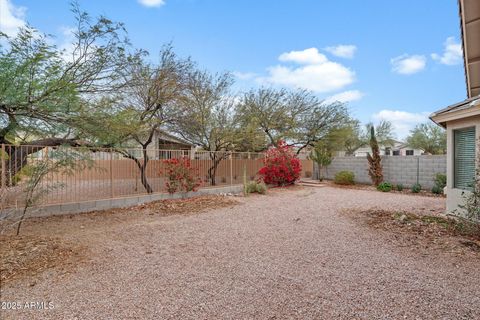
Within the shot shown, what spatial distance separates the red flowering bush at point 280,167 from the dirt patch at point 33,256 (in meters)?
10.7

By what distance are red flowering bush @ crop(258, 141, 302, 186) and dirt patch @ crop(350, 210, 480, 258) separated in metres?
7.32

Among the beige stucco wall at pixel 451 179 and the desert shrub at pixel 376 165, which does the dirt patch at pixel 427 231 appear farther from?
the desert shrub at pixel 376 165

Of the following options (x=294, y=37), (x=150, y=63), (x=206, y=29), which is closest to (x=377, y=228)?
(x=150, y=63)

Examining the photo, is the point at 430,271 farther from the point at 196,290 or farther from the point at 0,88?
the point at 0,88

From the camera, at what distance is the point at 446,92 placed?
49.4 feet

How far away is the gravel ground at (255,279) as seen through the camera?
267 cm

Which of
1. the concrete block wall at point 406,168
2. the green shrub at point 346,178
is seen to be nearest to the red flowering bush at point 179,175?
the green shrub at point 346,178

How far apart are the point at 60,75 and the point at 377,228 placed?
800 cm

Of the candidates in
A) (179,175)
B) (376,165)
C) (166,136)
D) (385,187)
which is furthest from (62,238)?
(376,165)

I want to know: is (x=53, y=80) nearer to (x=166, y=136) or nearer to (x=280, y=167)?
(x=166, y=136)

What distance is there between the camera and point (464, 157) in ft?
21.3

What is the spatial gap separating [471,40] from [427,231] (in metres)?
5.48

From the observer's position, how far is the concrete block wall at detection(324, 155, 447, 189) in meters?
12.6

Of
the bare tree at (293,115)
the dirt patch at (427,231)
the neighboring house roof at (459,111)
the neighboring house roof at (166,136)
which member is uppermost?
the bare tree at (293,115)
